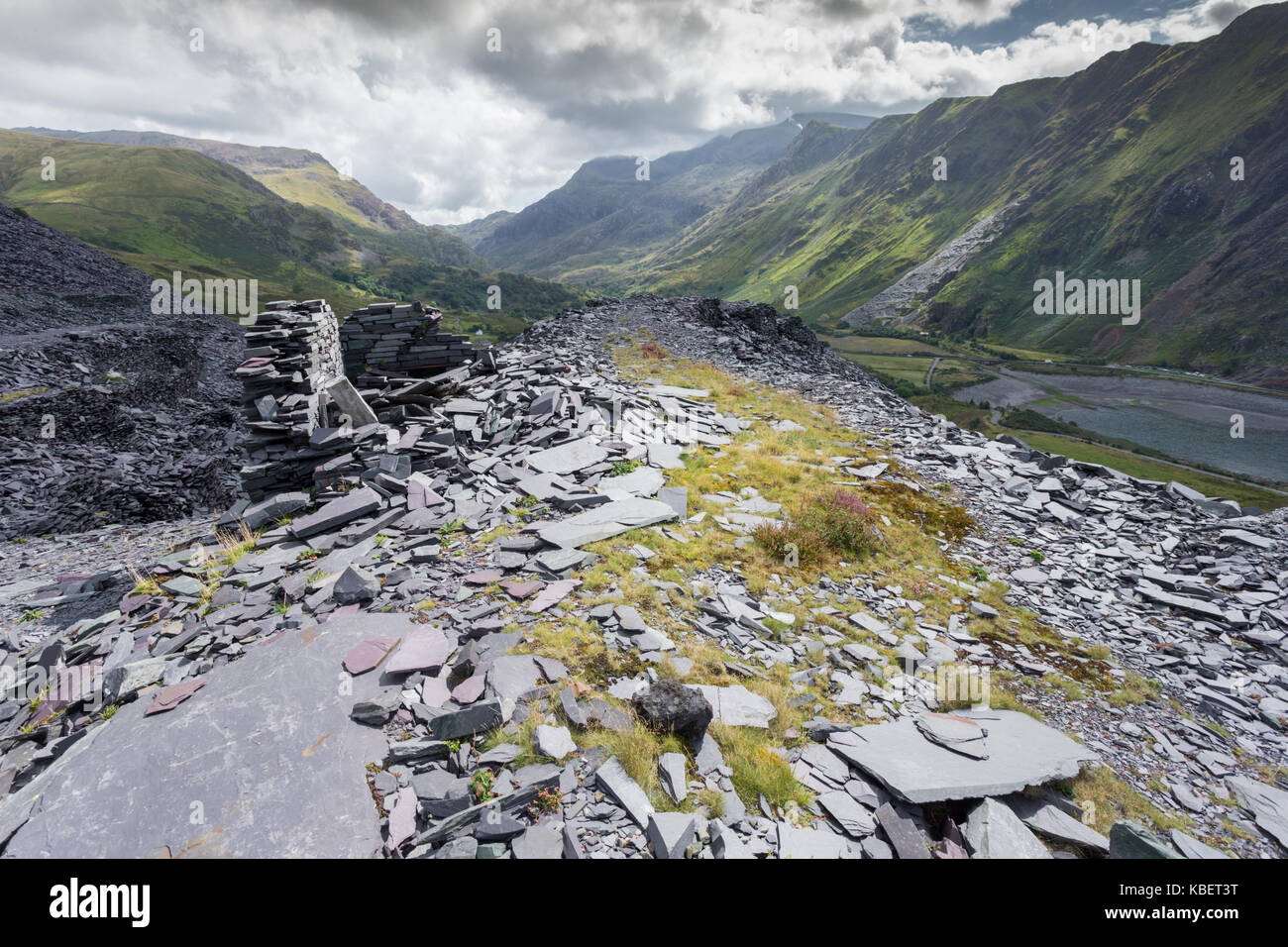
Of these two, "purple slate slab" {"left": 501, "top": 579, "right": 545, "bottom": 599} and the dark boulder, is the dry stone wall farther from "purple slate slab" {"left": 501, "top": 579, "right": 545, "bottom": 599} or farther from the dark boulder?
the dark boulder

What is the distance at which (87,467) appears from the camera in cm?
1758

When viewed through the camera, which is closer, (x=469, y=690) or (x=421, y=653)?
(x=469, y=690)

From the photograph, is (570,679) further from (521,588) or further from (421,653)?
(521,588)

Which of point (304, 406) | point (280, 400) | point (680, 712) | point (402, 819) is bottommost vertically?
point (402, 819)

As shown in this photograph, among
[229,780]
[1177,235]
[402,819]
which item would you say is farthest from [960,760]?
[1177,235]

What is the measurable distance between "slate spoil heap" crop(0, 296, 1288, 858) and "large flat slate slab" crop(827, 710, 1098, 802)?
0.03 metres

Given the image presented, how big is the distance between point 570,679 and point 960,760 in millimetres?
4692

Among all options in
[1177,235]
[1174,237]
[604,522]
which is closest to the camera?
[604,522]

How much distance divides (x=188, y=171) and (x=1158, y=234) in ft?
1176

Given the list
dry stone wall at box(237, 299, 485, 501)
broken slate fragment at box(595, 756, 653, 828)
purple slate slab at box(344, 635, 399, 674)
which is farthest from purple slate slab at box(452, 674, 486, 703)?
dry stone wall at box(237, 299, 485, 501)

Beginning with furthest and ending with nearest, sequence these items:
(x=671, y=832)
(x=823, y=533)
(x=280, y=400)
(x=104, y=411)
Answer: (x=104, y=411) → (x=280, y=400) → (x=823, y=533) → (x=671, y=832)

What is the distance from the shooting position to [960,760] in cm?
557

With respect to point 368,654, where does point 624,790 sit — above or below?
below

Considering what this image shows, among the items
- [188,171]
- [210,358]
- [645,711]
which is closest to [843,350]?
[210,358]
